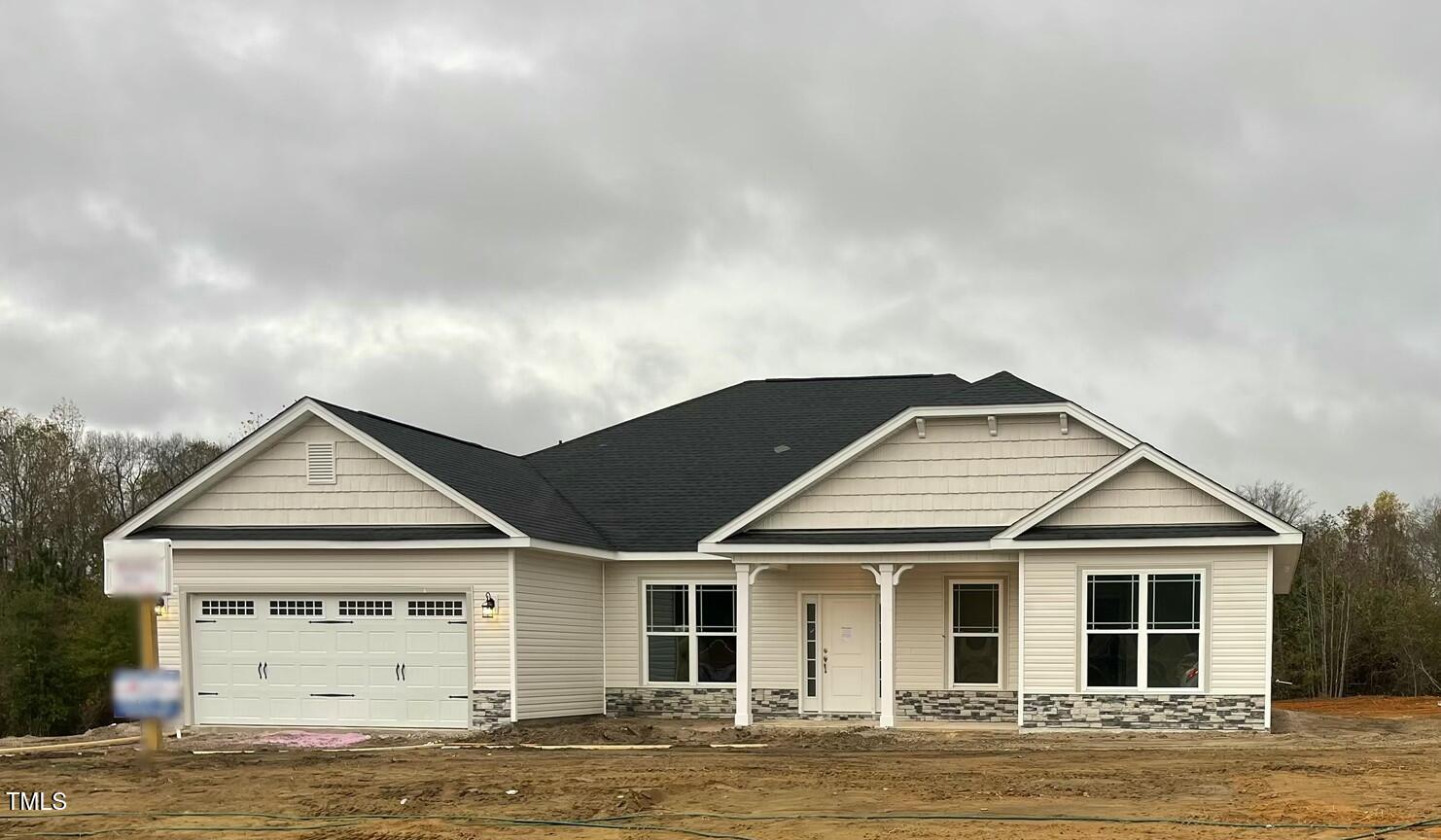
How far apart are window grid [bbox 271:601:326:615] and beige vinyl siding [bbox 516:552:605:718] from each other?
3178mm

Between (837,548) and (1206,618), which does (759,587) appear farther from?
(1206,618)

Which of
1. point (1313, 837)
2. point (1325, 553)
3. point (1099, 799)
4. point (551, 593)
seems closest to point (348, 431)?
point (551, 593)

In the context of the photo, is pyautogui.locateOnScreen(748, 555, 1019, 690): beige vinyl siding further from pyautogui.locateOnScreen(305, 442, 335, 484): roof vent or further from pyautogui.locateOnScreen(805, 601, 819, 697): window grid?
pyautogui.locateOnScreen(305, 442, 335, 484): roof vent

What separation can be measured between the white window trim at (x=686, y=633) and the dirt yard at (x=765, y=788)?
3753 millimetres

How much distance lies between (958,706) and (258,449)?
1115cm

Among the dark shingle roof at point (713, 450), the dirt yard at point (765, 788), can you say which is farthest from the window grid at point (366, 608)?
the dark shingle roof at point (713, 450)

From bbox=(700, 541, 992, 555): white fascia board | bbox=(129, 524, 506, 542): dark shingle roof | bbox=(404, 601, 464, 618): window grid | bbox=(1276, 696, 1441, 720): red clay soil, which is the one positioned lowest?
bbox=(1276, 696, 1441, 720): red clay soil

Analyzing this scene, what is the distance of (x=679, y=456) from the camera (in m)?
25.0

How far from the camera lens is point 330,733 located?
19328 millimetres

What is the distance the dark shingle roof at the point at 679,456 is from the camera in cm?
2055

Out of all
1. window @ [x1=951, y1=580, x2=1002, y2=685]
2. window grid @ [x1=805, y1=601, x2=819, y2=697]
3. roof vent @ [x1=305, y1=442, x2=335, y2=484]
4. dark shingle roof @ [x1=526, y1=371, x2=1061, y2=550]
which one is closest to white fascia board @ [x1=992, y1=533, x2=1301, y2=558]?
window @ [x1=951, y1=580, x2=1002, y2=685]

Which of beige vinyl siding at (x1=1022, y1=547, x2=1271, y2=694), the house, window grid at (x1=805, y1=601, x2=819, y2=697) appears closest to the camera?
beige vinyl siding at (x1=1022, y1=547, x2=1271, y2=694)

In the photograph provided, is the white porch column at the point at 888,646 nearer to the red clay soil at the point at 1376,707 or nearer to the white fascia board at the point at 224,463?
the red clay soil at the point at 1376,707

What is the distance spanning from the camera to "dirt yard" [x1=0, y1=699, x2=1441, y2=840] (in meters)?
11.1
